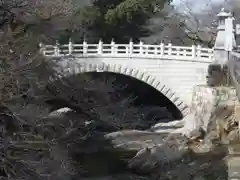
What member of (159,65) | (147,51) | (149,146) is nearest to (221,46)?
(159,65)

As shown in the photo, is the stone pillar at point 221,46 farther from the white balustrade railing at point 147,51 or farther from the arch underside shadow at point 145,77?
the arch underside shadow at point 145,77

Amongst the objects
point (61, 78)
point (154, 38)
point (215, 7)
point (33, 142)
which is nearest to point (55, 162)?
point (33, 142)

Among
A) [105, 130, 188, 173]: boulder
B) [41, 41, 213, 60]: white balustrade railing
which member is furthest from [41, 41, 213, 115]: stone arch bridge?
[105, 130, 188, 173]: boulder

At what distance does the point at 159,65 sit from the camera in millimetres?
21516

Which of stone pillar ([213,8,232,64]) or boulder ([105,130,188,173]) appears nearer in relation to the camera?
boulder ([105,130,188,173])

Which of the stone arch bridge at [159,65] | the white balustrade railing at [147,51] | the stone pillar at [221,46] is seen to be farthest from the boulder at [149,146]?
the white balustrade railing at [147,51]

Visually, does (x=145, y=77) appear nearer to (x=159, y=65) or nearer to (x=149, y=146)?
(x=159, y=65)

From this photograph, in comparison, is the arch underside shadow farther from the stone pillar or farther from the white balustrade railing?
the stone pillar

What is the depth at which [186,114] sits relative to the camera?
21625 millimetres

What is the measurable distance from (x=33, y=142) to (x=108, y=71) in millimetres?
13495

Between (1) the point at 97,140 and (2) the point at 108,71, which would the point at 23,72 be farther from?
(2) the point at 108,71

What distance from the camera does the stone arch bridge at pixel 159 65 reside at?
21.0m

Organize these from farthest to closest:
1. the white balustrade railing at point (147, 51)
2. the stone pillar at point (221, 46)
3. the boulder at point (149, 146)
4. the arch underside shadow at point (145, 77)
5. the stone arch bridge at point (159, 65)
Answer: the arch underside shadow at point (145, 77) → the stone arch bridge at point (159, 65) → the white balustrade railing at point (147, 51) → the stone pillar at point (221, 46) → the boulder at point (149, 146)

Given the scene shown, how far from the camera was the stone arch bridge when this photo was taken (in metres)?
21.0
